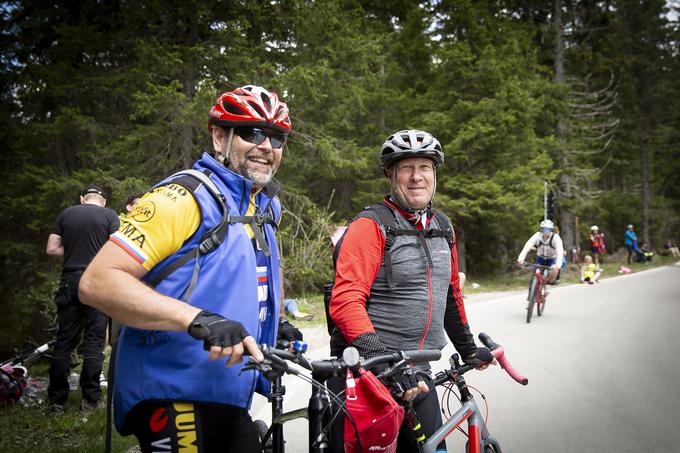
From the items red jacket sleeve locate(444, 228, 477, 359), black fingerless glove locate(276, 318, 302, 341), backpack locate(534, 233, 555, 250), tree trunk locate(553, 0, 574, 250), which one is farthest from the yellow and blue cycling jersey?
tree trunk locate(553, 0, 574, 250)

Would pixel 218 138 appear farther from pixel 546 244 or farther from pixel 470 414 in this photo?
pixel 546 244

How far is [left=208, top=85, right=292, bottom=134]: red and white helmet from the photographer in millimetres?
2311

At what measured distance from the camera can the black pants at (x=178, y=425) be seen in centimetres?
189

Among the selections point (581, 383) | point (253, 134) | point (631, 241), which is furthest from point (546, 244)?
point (631, 241)

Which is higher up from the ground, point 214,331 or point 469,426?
point 214,331

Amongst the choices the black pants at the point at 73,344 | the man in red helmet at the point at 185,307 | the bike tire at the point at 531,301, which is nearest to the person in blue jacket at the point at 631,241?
the bike tire at the point at 531,301

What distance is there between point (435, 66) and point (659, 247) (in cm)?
3100

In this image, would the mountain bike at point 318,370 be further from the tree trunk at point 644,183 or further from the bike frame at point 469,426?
the tree trunk at point 644,183

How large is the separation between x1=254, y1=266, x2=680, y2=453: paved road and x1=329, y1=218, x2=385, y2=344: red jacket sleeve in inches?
100

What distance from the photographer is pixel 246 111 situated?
91.2 inches

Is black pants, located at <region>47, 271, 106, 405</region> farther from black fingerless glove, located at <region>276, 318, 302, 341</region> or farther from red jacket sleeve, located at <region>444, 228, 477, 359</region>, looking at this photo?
red jacket sleeve, located at <region>444, 228, 477, 359</region>

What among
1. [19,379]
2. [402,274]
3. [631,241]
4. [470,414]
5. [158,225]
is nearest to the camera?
[158,225]

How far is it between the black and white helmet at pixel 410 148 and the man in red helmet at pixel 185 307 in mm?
1121

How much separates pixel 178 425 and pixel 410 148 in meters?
1.93
